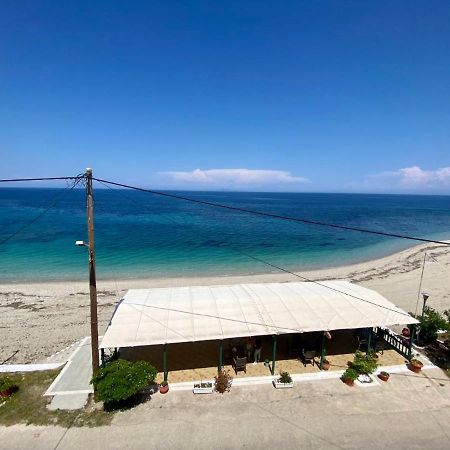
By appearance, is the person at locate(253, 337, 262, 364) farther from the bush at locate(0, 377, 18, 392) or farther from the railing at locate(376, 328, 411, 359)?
the bush at locate(0, 377, 18, 392)

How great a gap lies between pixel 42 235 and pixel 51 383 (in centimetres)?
4803

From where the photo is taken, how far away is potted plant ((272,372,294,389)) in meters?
12.1

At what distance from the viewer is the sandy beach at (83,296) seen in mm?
17472

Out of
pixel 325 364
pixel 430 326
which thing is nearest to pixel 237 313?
pixel 325 364

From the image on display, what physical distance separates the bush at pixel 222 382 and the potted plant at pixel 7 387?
788 centimetres

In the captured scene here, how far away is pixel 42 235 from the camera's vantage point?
53.2m

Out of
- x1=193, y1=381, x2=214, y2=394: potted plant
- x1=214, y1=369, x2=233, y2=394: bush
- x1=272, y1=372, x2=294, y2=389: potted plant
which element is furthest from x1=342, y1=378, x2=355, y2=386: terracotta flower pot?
x1=193, y1=381, x2=214, y2=394: potted plant

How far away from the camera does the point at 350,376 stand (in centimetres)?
1220

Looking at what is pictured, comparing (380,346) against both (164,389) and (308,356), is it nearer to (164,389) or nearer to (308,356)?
(308,356)

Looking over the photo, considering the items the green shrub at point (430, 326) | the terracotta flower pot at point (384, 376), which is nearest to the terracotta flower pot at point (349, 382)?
the terracotta flower pot at point (384, 376)

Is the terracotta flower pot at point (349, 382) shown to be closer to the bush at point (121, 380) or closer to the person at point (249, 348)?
the person at point (249, 348)

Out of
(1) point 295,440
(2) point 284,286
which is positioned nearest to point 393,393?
(1) point 295,440

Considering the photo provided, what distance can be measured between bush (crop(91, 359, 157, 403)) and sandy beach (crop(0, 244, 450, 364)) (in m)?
5.97

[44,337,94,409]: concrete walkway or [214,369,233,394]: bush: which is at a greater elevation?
[214,369,233,394]: bush
